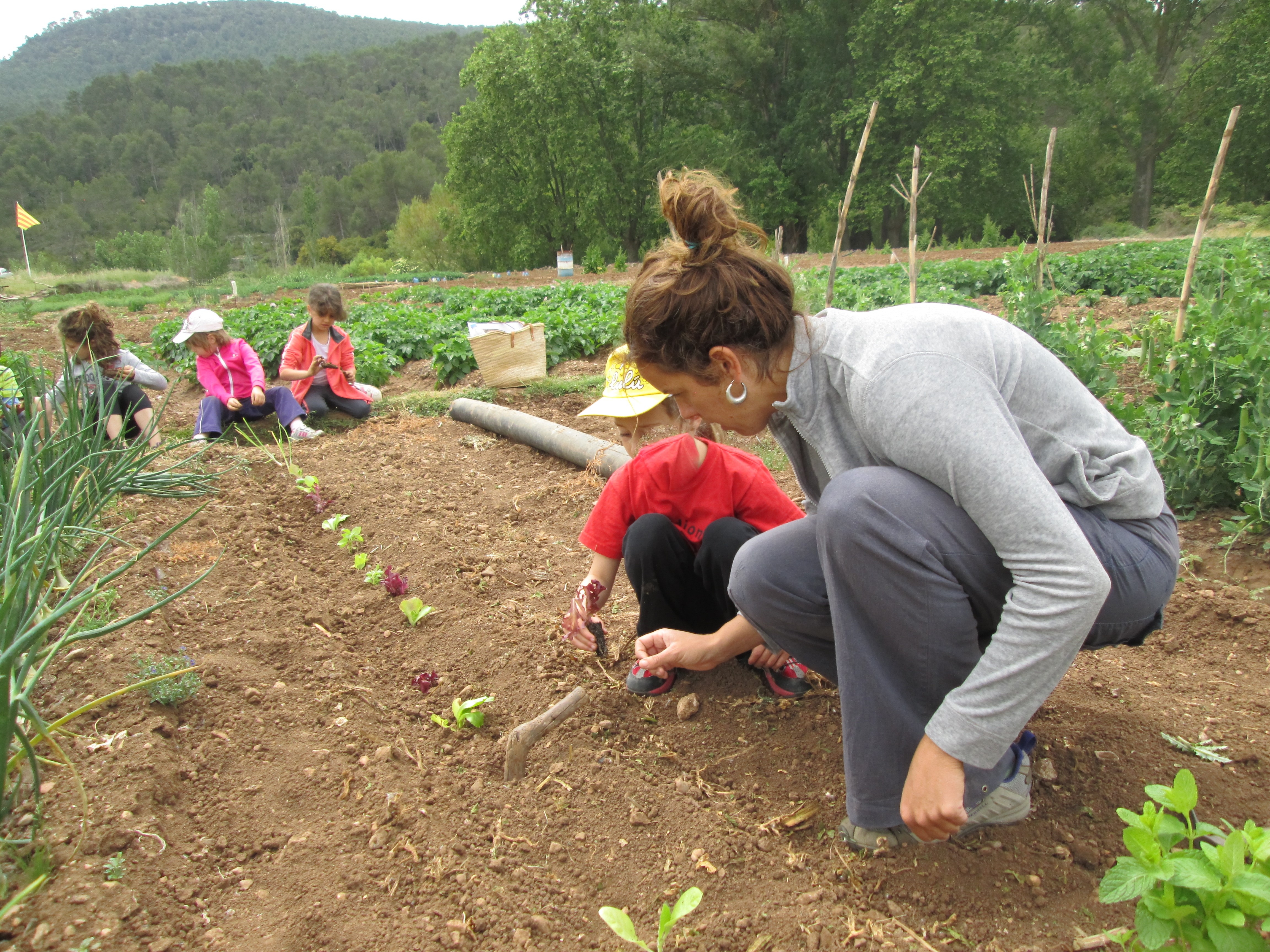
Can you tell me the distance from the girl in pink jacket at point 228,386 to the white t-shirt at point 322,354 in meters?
0.30

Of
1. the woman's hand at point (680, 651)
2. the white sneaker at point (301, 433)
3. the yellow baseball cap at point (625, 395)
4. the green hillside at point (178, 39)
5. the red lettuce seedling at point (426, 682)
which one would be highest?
the green hillside at point (178, 39)

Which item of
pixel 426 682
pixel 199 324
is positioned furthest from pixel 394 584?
pixel 199 324

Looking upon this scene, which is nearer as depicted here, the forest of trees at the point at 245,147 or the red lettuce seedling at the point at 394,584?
the red lettuce seedling at the point at 394,584

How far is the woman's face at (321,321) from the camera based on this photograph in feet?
19.0

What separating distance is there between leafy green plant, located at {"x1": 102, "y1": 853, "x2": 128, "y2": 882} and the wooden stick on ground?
0.75 m

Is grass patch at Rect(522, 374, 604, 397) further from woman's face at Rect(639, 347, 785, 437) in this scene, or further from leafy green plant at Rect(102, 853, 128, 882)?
leafy green plant at Rect(102, 853, 128, 882)

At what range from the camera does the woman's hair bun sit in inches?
56.1

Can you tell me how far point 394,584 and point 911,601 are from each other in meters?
2.04

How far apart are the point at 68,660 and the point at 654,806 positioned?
1.60 m

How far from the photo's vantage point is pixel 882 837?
1507 mm

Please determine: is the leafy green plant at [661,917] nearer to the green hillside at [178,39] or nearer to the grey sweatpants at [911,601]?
the grey sweatpants at [911,601]

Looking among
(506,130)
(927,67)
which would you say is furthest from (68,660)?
(506,130)

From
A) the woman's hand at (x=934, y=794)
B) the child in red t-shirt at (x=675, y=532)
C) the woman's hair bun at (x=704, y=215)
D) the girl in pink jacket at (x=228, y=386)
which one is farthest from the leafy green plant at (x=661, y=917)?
the girl in pink jacket at (x=228, y=386)

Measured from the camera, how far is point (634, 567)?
2059mm
